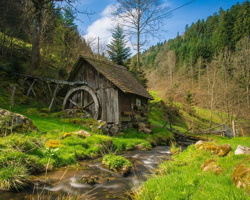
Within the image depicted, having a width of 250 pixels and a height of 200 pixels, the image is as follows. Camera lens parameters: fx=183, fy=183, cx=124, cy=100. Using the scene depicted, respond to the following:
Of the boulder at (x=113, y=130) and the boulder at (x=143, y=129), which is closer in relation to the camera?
the boulder at (x=113, y=130)

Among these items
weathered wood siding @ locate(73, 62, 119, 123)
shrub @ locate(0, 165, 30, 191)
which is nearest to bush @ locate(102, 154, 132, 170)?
shrub @ locate(0, 165, 30, 191)

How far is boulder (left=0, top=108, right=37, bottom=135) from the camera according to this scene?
22.5 feet

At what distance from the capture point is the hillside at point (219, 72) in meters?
23.1

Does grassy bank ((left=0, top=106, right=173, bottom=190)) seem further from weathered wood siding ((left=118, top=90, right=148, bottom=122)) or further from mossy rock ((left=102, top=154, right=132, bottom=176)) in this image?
weathered wood siding ((left=118, top=90, right=148, bottom=122))

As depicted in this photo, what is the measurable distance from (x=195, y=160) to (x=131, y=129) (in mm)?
8114

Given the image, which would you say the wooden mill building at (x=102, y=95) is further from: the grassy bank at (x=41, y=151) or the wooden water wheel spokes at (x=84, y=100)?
the grassy bank at (x=41, y=151)

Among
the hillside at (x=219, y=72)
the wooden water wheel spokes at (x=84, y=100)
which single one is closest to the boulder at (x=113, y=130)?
the wooden water wheel spokes at (x=84, y=100)

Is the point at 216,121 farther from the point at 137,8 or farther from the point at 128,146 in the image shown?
the point at 128,146

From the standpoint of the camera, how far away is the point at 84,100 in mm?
14891

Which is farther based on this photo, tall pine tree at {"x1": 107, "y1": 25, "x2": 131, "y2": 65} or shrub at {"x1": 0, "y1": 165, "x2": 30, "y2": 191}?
tall pine tree at {"x1": 107, "y1": 25, "x2": 131, "y2": 65}

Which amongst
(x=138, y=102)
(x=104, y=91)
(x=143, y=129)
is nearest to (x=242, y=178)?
(x=143, y=129)

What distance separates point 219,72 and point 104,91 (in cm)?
2015

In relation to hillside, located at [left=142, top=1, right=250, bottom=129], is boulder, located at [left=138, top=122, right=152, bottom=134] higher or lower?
lower

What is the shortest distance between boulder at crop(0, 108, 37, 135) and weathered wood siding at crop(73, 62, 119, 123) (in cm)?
595
